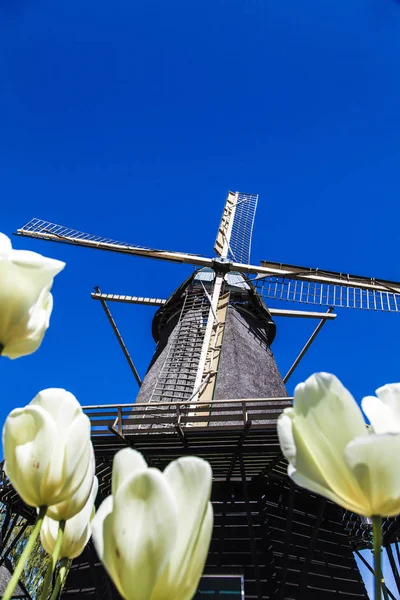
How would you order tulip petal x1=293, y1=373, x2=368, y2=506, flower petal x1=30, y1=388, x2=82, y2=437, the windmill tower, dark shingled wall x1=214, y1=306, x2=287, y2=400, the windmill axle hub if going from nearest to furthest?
tulip petal x1=293, y1=373, x2=368, y2=506, flower petal x1=30, y1=388, x2=82, y2=437, the windmill tower, dark shingled wall x1=214, y1=306, x2=287, y2=400, the windmill axle hub

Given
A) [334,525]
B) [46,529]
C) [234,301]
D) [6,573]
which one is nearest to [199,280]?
[234,301]

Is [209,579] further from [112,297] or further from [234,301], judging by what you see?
[112,297]

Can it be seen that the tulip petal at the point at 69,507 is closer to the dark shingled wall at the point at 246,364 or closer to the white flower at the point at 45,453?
the white flower at the point at 45,453

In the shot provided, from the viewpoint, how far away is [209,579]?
21.0ft

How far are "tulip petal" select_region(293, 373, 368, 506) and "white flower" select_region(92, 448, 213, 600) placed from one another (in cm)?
16

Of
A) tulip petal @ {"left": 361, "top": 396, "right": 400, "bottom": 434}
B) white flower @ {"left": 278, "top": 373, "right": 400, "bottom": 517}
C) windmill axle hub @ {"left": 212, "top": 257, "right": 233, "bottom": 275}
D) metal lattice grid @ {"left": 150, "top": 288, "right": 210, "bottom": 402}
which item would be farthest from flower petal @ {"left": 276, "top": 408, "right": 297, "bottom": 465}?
windmill axle hub @ {"left": 212, "top": 257, "right": 233, "bottom": 275}

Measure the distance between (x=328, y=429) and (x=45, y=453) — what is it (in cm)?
40

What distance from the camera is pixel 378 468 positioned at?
631 mm

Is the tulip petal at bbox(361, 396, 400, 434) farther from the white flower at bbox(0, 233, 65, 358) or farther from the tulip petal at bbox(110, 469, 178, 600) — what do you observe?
the white flower at bbox(0, 233, 65, 358)

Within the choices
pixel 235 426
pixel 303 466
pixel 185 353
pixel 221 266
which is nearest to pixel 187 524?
pixel 303 466

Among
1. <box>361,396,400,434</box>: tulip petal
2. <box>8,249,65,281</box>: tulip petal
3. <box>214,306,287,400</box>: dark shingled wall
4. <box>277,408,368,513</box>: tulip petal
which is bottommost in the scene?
<box>277,408,368,513</box>: tulip petal

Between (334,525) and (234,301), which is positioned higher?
(234,301)

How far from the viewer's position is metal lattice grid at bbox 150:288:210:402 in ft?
28.1

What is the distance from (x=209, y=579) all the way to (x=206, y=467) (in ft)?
21.9
